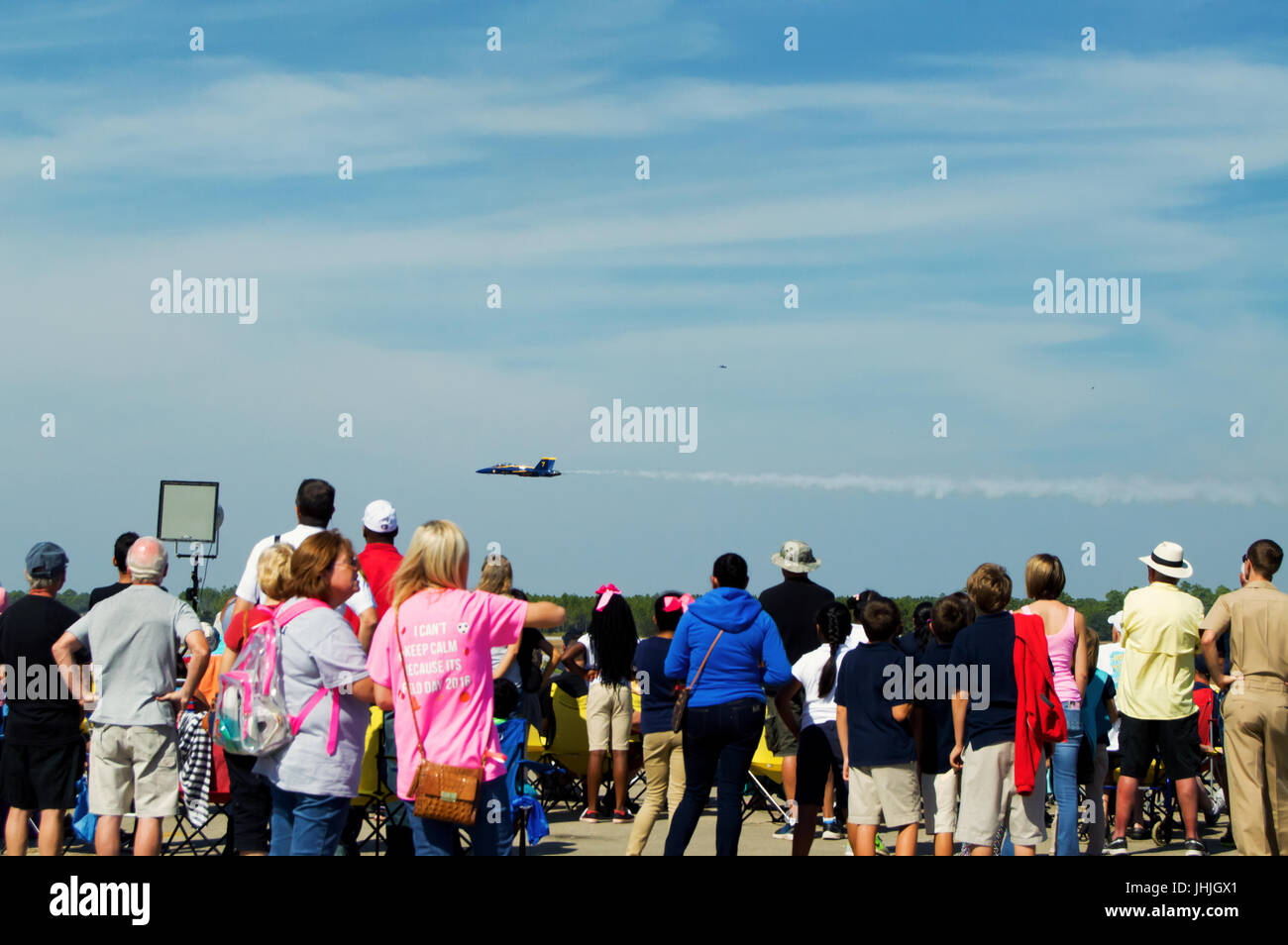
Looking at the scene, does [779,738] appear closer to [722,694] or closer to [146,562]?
[722,694]

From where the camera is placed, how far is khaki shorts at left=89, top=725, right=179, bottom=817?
23.2ft

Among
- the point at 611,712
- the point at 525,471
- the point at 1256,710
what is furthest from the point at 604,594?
the point at 525,471

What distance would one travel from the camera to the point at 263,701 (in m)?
5.64

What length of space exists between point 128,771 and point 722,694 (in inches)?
128

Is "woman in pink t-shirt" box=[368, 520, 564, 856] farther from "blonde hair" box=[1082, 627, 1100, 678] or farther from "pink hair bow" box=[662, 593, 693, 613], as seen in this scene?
"blonde hair" box=[1082, 627, 1100, 678]

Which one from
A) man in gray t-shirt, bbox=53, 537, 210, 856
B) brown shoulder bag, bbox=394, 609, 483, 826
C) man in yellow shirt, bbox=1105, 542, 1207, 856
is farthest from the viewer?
man in yellow shirt, bbox=1105, 542, 1207, 856

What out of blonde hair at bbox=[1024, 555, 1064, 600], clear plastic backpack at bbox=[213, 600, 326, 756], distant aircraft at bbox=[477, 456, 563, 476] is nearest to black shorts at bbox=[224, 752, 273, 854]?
clear plastic backpack at bbox=[213, 600, 326, 756]

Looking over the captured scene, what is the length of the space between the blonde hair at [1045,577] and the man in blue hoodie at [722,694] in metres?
1.64

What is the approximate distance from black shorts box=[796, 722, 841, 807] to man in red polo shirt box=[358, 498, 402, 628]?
9.40 feet

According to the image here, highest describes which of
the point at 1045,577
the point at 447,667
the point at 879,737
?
the point at 1045,577
